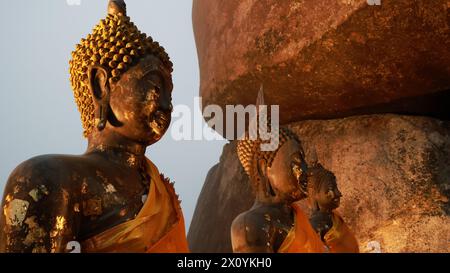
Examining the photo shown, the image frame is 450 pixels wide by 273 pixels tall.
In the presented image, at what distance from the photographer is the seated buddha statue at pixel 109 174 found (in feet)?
7.44

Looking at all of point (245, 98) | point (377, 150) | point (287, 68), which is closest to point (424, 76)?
point (377, 150)

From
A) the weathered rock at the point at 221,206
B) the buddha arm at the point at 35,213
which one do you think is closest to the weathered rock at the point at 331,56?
the weathered rock at the point at 221,206

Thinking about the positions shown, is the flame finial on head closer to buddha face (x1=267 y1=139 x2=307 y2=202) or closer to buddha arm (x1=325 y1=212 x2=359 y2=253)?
buddha face (x1=267 y1=139 x2=307 y2=202)

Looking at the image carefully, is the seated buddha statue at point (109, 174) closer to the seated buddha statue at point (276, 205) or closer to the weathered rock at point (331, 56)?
the seated buddha statue at point (276, 205)

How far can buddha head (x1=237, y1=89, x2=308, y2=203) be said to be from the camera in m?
4.28

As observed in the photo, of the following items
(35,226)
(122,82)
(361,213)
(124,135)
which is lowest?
(361,213)

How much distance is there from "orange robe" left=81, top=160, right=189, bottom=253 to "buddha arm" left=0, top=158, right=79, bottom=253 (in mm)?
154

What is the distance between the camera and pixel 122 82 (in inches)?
110

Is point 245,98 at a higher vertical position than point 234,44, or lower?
lower

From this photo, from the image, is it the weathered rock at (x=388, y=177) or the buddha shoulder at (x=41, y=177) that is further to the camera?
the weathered rock at (x=388, y=177)

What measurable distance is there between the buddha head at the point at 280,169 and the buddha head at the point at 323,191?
131cm

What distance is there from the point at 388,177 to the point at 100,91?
16.5 ft
